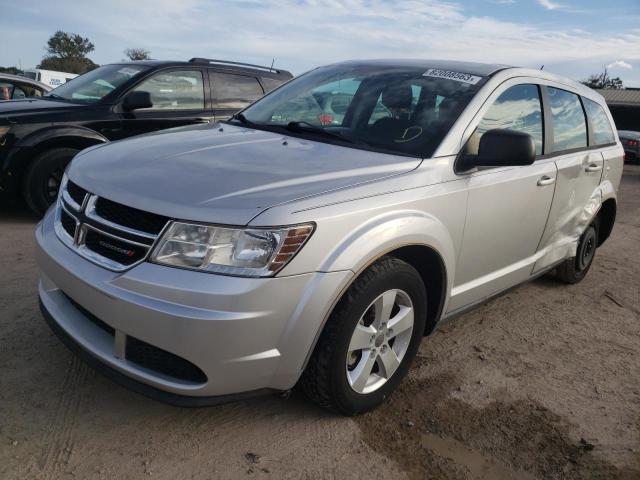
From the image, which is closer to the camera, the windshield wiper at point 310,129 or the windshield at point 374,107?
the windshield at point 374,107

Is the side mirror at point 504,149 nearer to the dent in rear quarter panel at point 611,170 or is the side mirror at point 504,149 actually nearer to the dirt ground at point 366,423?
the dirt ground at point 366,423

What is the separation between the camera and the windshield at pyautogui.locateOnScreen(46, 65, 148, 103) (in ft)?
19.0

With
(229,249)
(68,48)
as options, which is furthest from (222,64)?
(68,48)

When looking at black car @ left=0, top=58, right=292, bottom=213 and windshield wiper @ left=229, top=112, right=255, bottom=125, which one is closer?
windshield wiper @ left=229, top=112, right=255, bottom=125

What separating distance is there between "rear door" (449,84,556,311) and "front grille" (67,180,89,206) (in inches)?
73.5

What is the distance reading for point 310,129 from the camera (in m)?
3.05

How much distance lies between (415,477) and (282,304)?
0.93 meters

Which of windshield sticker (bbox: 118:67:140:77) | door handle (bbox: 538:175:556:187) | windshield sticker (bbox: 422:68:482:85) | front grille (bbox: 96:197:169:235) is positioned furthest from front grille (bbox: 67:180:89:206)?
windshield sticker (bbox: 118:67:140:77)

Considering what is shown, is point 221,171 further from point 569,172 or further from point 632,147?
point 632,147

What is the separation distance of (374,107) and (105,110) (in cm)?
356

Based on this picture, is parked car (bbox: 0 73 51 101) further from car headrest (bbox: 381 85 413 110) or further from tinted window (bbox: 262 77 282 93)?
car headrest (bbox: 381 85 413 110)

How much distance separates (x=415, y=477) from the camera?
2.23 meters

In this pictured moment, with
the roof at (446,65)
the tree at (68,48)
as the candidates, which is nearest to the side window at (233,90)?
the roof at (446,65)

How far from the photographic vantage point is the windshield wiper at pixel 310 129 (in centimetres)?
296
